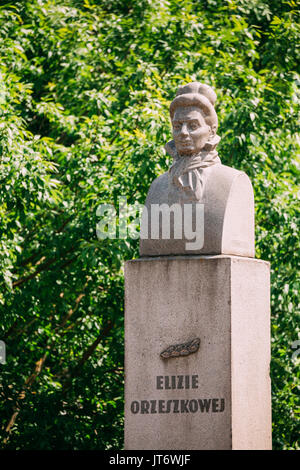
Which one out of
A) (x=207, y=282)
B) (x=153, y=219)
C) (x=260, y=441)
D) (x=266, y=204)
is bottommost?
(x=260, y=441)

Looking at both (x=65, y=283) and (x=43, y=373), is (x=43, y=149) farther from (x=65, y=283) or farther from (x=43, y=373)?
(x=43, y=373)

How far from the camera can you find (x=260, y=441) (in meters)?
8.89

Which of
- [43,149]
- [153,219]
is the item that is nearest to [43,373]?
[43,149]

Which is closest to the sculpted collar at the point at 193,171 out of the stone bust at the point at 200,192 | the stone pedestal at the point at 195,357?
the stone bust at the point at 200,192

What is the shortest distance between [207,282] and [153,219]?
79 centimetres

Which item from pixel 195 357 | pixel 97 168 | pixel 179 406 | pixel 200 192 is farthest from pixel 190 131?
pixel 97 168

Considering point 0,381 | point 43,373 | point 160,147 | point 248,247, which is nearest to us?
point 248,247

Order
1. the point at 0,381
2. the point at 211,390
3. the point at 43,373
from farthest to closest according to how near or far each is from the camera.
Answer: the point at 43,373
the point at 0,381
the point at 211,390

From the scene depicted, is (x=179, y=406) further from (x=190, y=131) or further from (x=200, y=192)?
(x=190, y=131)

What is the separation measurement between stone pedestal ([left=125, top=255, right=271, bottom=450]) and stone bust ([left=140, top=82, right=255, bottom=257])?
0.63ft

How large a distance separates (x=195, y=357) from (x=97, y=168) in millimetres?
5340

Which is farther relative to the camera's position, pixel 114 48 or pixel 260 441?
pixel 114 48

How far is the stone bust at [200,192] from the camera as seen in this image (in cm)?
879

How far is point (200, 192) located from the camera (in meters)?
8.94
